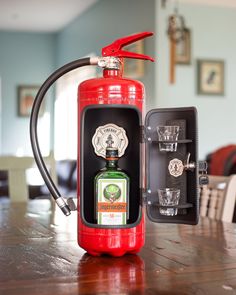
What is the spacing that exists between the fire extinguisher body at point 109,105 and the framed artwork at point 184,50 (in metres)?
4.94

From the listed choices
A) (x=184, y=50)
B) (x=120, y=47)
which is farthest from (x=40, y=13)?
(x=120, y=47)

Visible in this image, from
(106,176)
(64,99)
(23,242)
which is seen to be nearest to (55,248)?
(23,242)

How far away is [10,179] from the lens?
2.25 meters

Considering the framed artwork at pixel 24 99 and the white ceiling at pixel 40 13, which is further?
the framed artwork at pixel 24 99

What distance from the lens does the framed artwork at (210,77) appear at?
5906 millimetres

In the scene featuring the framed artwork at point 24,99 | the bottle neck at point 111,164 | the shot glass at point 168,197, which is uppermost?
the framed artwork at point 24,99

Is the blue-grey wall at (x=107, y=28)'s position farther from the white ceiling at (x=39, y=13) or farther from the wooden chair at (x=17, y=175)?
the wooden chair at (x=17, y=175)

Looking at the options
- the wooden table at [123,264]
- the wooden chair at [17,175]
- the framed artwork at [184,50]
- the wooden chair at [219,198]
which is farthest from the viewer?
the framed artwork at [184,50]

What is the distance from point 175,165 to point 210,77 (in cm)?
513

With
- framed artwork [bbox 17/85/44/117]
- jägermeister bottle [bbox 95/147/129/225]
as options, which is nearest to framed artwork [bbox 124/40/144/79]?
framed artwork [bbox 17/85/44/117]

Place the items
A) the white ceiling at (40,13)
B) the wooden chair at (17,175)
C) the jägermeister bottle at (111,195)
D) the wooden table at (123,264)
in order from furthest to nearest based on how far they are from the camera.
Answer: the white ceiling at (40,13)
the wooden chair at (17,175)
the jägermeister bottle at (111,195)
the wooden table at (123,264)

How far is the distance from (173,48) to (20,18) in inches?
136

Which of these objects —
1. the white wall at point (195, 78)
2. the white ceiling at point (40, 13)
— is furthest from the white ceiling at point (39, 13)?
the white wall at point (195, 78)

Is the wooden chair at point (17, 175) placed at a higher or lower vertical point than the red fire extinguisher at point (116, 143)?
lower
